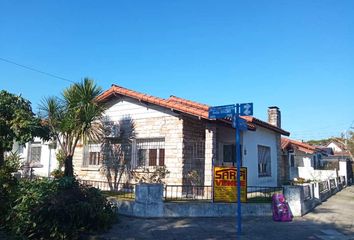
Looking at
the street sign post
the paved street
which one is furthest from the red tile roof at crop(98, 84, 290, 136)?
the paved street

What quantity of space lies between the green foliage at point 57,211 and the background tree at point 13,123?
2.33 metres

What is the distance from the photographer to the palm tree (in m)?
14.1

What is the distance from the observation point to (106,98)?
1627cm

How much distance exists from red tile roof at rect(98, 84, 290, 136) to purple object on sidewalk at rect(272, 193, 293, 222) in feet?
12.1

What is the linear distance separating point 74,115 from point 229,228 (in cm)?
833

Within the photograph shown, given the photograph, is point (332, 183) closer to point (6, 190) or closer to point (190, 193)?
point (190, 193)

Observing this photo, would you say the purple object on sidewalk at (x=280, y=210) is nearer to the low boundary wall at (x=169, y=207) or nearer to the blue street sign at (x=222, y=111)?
the low boundary wall at (x=169, y=207)

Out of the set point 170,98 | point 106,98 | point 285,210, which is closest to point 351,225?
point 285,210

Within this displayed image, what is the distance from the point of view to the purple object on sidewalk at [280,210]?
33.6 ft

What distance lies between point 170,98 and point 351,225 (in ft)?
28.5

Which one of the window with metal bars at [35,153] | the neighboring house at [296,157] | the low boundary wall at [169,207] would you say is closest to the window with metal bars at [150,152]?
the low boundary wall at [169,207]

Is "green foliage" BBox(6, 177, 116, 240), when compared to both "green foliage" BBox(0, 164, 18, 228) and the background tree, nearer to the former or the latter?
"green foliage" BBox(0, 164, 18, 228)

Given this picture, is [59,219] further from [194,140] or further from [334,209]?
[334,209]

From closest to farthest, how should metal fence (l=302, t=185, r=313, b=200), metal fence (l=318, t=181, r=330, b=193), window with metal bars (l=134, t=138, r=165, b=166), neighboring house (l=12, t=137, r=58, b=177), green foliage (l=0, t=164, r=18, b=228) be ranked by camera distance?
green foliage (l=0, t=164, r=18, b=228) → metal fence (l=302, t=185, r=313, b=200) → window with metal bars (l=134, t=138, r=165, b=166) → metal fence (l=318, t=181, r=330, b=193) → neighboring house (l=12, t=137, r=58, b=177)
